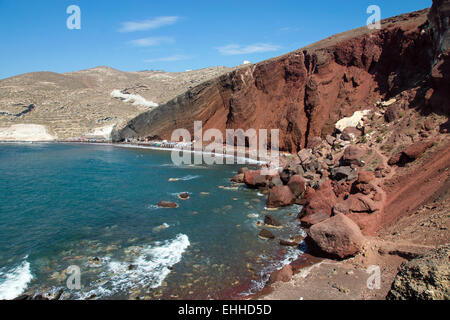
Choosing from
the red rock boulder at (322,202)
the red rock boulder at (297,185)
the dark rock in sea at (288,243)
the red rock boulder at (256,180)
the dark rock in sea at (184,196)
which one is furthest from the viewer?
the red rock boulder at (256,180)

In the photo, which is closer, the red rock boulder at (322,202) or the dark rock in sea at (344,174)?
the red rock boulder at (322,202)

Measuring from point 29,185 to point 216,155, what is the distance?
29669mm

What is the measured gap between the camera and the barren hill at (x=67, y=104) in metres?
103

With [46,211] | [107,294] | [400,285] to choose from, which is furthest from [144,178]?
[400,285]

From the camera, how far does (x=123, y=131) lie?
90.2 metres

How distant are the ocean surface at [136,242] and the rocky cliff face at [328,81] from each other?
16043 mm

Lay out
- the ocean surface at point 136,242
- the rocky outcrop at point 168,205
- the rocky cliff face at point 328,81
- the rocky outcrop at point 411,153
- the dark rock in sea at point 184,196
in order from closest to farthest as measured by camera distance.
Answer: the ocean surface at point 136,242 < the rocky outcrop at point 411,153 < the rocky outcrop at point 168,205 < the dark rock in sea at point 184,196 < the rocky cliff face at point 328,81

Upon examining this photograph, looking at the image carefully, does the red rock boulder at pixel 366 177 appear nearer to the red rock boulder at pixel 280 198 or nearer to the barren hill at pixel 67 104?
the red rock boulder at pixel 280 198

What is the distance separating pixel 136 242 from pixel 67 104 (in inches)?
4909

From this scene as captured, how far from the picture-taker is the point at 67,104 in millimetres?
121438

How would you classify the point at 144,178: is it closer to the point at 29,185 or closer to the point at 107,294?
the point at 29,185

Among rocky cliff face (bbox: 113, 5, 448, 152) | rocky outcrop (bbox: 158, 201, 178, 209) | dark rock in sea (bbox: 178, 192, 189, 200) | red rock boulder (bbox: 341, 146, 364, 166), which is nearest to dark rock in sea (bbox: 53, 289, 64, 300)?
rocky outcrop (bbox: 158, 201, 178, 209)

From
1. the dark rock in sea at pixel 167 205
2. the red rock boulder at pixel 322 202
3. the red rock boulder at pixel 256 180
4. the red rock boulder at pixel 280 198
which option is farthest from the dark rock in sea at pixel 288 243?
the red rock boulder at pixel 256 180

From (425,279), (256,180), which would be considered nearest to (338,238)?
(425,279)
